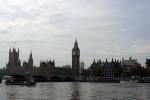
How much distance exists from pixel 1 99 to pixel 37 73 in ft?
445

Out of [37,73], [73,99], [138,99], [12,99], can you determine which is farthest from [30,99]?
[37,73]

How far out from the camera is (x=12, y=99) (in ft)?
199

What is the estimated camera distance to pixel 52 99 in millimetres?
61344

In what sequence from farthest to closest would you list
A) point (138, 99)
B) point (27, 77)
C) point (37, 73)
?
1. point (37, 73)
2. point (27, 77)
3. point (138, 99)

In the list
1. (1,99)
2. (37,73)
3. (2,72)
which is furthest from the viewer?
(37,73)

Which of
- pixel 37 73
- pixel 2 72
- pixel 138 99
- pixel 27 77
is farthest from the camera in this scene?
pixel 37 73

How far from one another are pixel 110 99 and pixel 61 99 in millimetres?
8621

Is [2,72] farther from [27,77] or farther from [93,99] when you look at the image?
[93,99]

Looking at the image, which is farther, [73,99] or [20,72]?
[20,72]

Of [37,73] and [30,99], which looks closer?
[30,99]

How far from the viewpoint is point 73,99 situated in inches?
2427

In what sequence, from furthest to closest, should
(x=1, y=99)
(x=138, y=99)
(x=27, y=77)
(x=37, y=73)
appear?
(x=37, y=73), (x=27, y=77), (x=138, y=99), (x=1, y=99)

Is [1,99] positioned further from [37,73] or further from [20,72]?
[37,73]

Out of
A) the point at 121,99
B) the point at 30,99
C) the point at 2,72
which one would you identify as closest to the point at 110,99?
the point at 121,99
